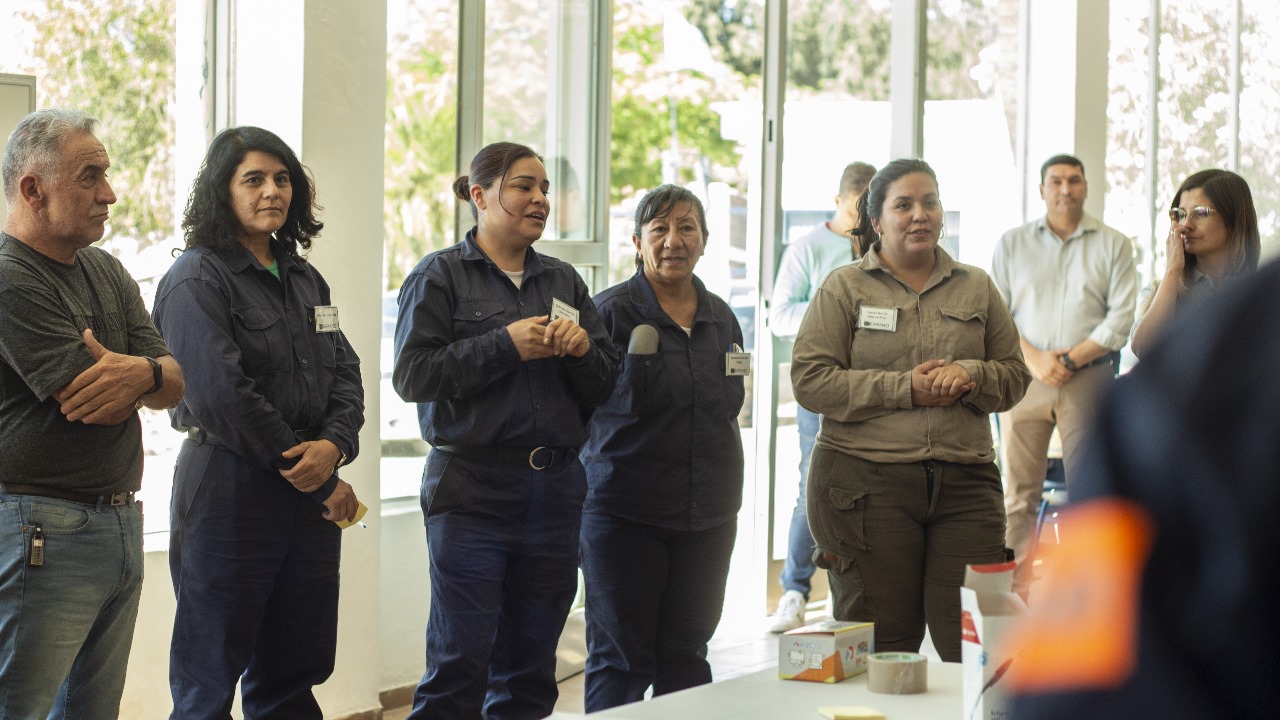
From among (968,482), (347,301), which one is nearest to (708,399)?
(968,482)

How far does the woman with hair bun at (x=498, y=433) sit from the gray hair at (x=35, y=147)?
96 cm

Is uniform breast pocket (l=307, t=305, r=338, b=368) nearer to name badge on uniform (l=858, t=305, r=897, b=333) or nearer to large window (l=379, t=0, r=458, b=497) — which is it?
large window (l=379, t=0, r=458, b=497)

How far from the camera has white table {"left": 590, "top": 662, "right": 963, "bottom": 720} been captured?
6.65 ft

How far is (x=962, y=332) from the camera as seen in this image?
136 inches

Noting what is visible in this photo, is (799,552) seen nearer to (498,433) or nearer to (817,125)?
(817,125)

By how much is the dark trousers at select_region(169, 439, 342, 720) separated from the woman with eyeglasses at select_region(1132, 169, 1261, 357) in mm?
2755

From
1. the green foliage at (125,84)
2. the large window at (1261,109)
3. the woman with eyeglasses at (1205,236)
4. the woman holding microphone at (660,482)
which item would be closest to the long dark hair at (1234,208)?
the woman with eyeglasses at (1205,236)

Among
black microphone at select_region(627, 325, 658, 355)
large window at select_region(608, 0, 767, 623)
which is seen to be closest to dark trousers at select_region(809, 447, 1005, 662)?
black microphone at select_region(627, 325, 658, 355)

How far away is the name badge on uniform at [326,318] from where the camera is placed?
318cm

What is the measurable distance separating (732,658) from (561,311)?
238cm

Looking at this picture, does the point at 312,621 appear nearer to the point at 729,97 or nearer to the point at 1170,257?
the point at 1170,257

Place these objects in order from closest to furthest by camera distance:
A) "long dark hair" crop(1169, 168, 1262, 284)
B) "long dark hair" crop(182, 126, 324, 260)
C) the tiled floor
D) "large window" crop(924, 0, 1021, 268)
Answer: "long dark hair" crop(182, 126, 324, 260)
"long dark hair" crop(1169, 168, 1262, 284)
the tiled floor
"large window" crop(924, 0, 1021, 268)

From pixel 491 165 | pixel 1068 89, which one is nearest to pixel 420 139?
pixel 491 165

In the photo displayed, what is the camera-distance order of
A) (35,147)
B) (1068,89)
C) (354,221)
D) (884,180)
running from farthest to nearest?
(1068,89), (354,221), (884,180), (35,147)
